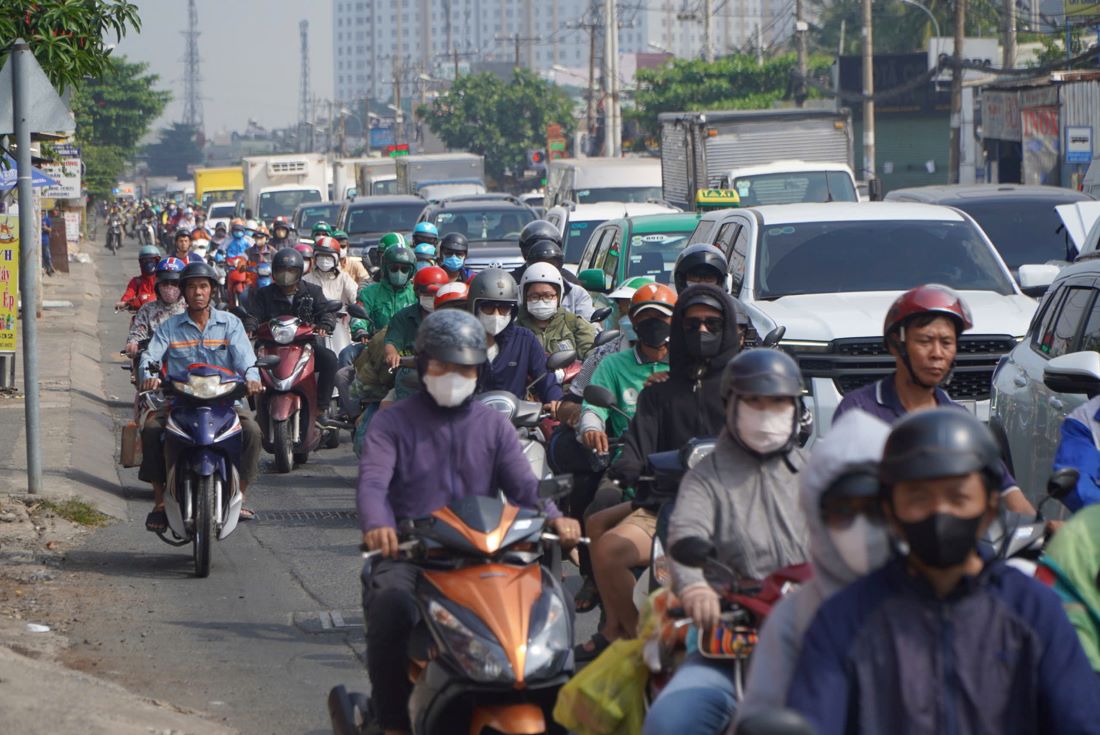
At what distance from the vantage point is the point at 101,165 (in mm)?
76750

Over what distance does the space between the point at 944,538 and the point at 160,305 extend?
10933 mm

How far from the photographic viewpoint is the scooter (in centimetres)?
524

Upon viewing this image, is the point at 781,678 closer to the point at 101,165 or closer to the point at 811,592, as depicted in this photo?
the point at 811,592

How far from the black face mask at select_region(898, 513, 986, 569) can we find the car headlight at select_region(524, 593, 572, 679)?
6.85 ft

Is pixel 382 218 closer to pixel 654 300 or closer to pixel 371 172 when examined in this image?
pixel 654 300

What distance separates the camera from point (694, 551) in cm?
470

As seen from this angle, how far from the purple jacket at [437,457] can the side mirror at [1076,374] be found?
2230 millimetres

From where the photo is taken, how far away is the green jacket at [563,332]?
36.5 feet

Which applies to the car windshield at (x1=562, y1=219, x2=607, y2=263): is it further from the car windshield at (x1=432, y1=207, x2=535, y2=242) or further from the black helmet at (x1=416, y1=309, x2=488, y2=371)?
the black helmet at (x1=416, y1=309, x2=488, y2=371)

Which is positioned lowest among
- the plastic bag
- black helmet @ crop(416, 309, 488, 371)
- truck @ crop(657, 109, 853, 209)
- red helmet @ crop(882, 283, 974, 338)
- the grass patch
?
the grass patch

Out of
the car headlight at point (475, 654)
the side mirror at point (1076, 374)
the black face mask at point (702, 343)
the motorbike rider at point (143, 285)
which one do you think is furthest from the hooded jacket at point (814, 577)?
the motorbike rider at point (143, 285)

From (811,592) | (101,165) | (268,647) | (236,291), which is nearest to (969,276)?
(268,647)

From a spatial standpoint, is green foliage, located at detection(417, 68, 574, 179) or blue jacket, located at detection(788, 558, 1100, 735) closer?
blue jacket, located at detection(788, 558, 1100, 735)

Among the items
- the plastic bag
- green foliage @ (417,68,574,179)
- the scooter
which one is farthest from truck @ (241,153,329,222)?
the plastic bag
